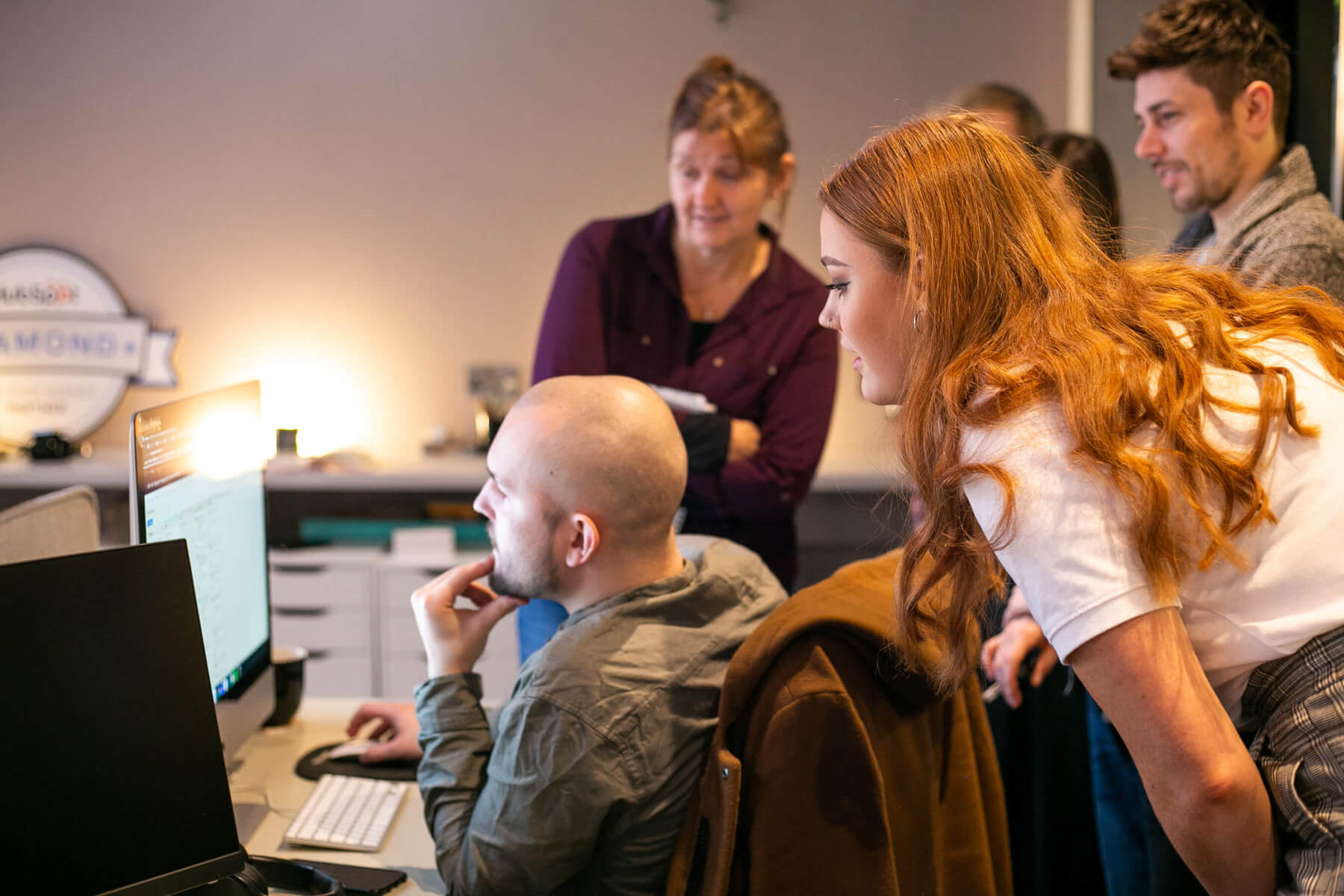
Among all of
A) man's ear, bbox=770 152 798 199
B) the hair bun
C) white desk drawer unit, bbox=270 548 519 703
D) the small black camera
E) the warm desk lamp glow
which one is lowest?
white desk drawer unit, bbox=270 548 519 703

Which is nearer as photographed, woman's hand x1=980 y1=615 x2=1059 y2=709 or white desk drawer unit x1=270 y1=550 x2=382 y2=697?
woman's hand x1=980 y1=615 x2=1059 y2=709

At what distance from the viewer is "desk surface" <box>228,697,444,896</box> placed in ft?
4.47

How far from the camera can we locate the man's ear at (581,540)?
4.35ft

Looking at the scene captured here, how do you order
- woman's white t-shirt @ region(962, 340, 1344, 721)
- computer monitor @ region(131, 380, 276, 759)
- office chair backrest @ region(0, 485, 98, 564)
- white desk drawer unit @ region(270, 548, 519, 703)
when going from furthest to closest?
1. white desk drawer unit @ region(270, 548, 519, 703)
2. office chair backrest @ region(0, 485, 98, 564)
3. computer monitor @ region(131, 380, 276, 759)
4. woman's white t-shirt @ region(962, 340, 1344, 721)

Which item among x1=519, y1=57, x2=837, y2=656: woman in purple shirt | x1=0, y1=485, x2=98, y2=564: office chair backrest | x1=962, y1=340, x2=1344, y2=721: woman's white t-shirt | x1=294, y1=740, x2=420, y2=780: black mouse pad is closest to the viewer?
x1=962, y1=340, x2=1344, y2=721: woman's white t-shirt

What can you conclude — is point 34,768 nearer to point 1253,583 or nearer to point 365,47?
point 1253,583

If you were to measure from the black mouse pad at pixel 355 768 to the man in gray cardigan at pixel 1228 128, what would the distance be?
1.50 meters

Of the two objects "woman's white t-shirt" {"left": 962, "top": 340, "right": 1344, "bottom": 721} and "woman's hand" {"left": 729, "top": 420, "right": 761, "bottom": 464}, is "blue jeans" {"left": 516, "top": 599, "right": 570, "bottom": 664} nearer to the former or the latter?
"woman's hand" {"left": 729, "top": 420, "right": 761, "bottom": 464}

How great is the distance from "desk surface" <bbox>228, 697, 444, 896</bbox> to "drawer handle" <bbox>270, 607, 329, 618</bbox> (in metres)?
1.79

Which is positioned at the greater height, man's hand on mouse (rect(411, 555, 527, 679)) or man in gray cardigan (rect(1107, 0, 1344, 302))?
man in gray cardigan (rect(1107, 0, 1344, 302))

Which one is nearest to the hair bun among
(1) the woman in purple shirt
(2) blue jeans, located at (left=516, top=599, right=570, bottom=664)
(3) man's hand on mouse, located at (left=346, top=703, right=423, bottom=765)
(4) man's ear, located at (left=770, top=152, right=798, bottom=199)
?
(1) the woman in purple shirt

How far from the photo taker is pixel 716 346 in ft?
7.25

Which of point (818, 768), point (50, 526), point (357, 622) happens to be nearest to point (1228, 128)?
point (818, 768)

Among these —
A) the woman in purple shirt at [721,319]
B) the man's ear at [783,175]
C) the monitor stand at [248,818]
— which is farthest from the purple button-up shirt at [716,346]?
the monitor stand at [248,818]
